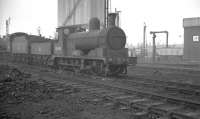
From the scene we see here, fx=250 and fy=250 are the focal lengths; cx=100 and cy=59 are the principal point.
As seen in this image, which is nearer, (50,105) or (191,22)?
(50,105)

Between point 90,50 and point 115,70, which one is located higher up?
point 90,50

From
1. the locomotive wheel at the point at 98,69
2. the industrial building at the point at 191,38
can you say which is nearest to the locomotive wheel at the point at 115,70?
the locomotive wheel at the point at 98,69

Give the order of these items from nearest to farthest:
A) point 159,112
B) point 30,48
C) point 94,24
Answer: point 159,112 → point 94,24 → point 30,48

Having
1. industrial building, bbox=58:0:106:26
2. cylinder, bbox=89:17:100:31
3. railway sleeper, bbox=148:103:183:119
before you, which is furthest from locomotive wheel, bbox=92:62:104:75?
industrial building, bbox=58:0:106:26

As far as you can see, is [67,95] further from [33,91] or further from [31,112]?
[31,112]

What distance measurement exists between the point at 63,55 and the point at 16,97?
9.64 meters

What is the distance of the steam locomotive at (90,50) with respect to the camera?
1552cm

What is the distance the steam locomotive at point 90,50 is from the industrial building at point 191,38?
27597 millimetres

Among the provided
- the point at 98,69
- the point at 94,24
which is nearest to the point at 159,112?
the point at 98,69

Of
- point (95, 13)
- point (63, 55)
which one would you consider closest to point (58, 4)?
point (95, 13)

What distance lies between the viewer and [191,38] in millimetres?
41562

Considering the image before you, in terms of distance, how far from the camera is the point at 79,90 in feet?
34.7

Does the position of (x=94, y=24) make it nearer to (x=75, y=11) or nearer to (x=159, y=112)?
(x=159, y=112)

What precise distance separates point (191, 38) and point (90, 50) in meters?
29.5
